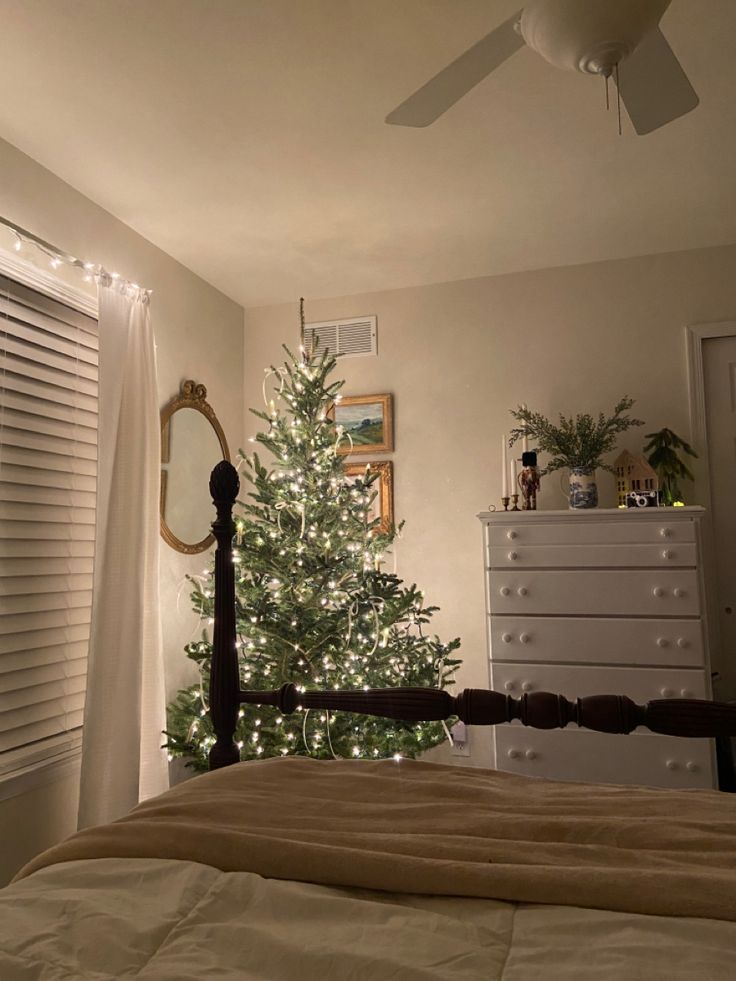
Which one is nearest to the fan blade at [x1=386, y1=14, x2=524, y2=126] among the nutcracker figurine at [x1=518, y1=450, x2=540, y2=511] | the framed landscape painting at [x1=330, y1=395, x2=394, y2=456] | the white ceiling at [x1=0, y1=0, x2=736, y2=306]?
the white ceiling at [x1=0, y1=0, x2=736, y2=306]

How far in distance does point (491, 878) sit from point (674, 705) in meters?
0.77

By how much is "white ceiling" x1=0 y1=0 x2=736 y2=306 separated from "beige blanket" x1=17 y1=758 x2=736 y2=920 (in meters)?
2.08

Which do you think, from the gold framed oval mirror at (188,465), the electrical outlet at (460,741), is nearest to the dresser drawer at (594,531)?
the electrical outlet at (460,741)

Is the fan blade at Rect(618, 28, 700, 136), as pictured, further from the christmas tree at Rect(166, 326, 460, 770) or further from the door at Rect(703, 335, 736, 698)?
the door at Rect(703, 335, 736, 698)

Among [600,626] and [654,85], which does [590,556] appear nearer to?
[600,626]

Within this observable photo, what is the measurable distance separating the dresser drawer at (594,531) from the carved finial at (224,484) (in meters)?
1.74

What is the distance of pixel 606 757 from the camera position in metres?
3.11

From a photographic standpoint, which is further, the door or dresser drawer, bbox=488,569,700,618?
the door

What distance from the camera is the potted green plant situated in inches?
144

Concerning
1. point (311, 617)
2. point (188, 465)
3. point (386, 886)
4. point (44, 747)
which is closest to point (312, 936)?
point (386, 886)

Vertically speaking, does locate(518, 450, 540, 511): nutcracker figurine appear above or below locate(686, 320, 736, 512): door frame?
below

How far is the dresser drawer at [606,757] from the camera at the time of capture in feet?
9.91

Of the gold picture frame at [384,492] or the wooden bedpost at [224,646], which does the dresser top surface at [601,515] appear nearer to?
the gold picture frame at [384,492]

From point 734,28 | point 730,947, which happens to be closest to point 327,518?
point 734,28
